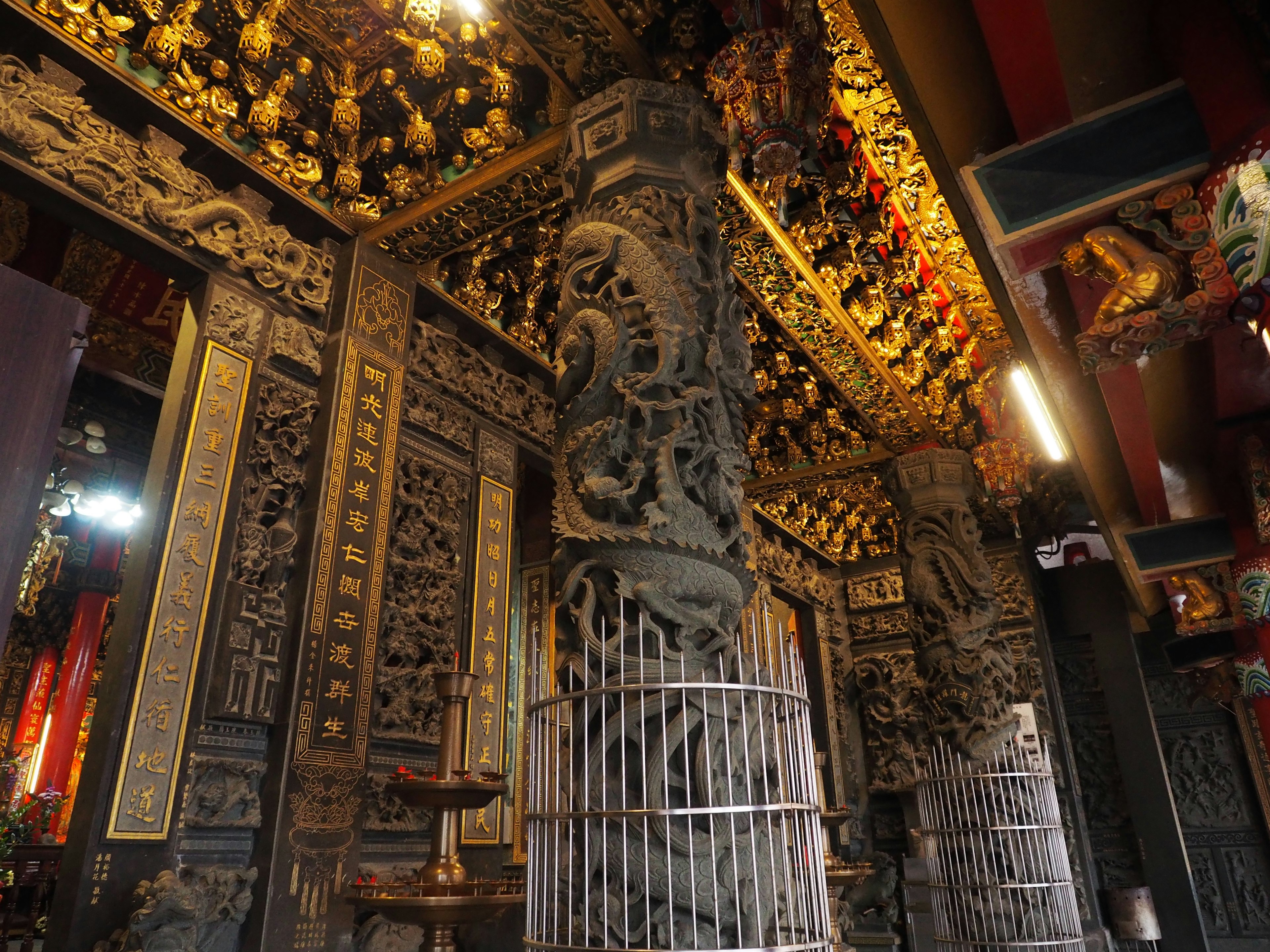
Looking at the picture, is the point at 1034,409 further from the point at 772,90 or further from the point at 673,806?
the point at 673,806

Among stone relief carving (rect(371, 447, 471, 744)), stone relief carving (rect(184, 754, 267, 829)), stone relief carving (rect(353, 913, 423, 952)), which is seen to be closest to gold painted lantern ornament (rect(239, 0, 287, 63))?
stone relief carving (rect(371, 447, 471, 744))

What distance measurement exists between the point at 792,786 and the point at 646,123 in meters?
2.86

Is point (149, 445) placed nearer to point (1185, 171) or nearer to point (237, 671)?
point (237, 671)

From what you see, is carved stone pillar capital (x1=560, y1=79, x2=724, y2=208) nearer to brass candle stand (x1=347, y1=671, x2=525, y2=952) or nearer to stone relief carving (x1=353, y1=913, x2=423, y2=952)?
brass candle stand (x1=347, y1=671, x2=525, y2=952)

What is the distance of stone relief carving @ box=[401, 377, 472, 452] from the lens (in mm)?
5418

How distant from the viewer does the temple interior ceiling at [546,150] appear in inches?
161

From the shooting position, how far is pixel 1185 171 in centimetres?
269

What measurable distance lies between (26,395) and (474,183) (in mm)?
3678

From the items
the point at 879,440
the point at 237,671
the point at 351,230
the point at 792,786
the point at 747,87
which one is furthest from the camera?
the point at 879,440

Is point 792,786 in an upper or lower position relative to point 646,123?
lower

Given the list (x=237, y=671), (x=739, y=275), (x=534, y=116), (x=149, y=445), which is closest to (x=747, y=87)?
(x=534, y=116)

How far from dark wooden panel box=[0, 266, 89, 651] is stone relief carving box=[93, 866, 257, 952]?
2.01 metres

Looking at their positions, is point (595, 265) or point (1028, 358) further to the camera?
point (1028, 358)

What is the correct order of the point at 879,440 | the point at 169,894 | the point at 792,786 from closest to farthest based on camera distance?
the point at 792,786
the point at 169,894
the point at 879,440
